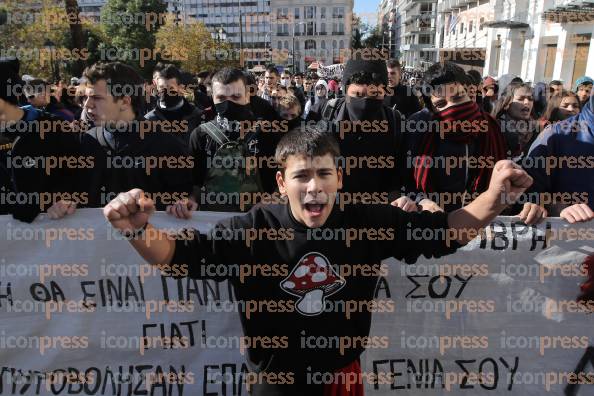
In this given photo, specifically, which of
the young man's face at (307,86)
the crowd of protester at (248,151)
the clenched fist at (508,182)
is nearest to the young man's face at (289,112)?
the crowd of protester at (248,151)

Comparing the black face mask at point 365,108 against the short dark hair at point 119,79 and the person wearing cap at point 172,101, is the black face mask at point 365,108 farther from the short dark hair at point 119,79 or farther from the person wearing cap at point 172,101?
the person wearing cap at point 172,101

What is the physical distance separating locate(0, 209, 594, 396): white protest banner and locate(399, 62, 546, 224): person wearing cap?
397 millimetres

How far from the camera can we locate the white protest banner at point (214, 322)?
276 cm

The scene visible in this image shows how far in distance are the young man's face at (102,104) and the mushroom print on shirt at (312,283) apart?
1753 millimetres

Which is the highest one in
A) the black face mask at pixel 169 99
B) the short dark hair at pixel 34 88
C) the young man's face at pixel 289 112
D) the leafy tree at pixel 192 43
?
the leafy tree at pixel 192 43

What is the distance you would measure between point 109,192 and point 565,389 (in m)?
3.00

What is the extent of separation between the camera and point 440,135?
9.87 ft

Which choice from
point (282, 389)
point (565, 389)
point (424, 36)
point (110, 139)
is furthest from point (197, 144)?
point (424, 36)

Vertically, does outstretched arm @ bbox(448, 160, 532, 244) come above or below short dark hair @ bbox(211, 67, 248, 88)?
below

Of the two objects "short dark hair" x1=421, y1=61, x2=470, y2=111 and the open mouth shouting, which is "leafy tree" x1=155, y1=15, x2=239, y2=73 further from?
the open mouth shouting

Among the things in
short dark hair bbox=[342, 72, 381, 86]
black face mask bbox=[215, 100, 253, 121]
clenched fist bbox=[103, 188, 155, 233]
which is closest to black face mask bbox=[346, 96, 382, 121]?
short dark hair bbox=[342, 72, 381, 86]

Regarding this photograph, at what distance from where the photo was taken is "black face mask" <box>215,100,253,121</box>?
3318 millimetres

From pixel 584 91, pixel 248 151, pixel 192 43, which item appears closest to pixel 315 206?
pixel 248 151

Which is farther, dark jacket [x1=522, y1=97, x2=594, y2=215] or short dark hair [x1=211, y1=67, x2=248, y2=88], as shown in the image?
short dark hair [x1=211, y1=67, x2=248, y2=88]
